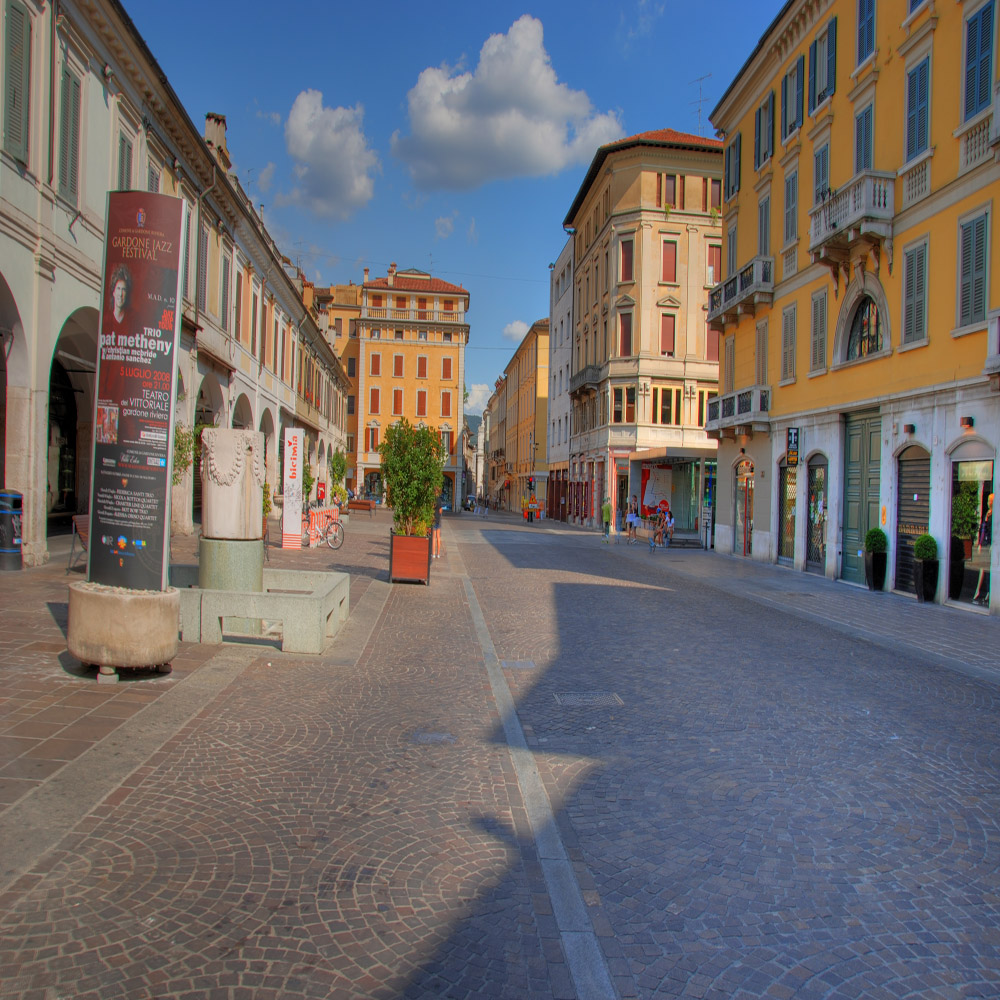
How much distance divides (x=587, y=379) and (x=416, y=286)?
29146mm

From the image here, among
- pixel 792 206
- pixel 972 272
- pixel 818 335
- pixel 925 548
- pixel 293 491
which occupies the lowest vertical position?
pixel 925 548

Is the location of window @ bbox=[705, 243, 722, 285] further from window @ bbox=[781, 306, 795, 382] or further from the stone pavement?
the stone pavement

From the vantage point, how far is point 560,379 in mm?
52688

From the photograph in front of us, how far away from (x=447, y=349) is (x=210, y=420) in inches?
1624

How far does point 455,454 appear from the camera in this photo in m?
62.0

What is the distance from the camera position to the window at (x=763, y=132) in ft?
72.6

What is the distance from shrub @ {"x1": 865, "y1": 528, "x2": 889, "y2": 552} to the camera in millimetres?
15633

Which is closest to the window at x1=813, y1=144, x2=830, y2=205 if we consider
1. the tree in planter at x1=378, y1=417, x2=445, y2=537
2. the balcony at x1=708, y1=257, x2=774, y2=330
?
the balcony at x1=708, y1=257, x2=774, y2=330

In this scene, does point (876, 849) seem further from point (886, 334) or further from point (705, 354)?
point (705, 354)

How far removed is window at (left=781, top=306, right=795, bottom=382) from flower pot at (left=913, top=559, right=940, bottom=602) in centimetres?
773

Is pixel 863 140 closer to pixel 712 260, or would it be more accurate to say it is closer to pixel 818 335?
pixel 818 335

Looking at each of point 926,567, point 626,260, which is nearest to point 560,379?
point 626,260

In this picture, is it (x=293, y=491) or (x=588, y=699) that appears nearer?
(x=588, y=699)

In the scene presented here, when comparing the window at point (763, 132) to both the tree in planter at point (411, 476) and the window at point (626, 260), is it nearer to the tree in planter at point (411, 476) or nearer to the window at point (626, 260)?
the window at point (626, 260)
